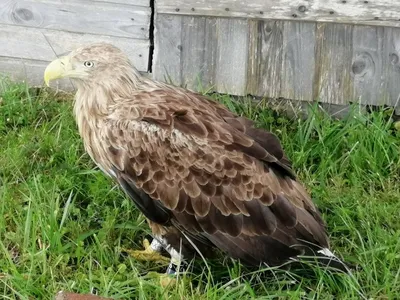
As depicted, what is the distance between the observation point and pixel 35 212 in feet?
16.5

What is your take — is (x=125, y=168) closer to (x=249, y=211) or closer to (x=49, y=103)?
(x=249, y=211)

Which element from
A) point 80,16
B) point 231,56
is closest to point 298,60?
point 231,56

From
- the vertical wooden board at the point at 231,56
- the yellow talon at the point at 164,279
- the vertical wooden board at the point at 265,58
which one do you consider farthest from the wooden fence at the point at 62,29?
the yellow talon at the point at 164,279

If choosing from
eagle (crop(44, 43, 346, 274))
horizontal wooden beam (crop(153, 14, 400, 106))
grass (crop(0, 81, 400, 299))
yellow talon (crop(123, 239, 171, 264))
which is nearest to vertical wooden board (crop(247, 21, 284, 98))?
horizontal wooden beam (crop(153, 14, 400, 106))

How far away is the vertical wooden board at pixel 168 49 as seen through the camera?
20.4 feet

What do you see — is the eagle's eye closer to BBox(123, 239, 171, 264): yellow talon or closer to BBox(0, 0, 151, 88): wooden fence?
BBox(123, 239, 171, 264): yellow talon

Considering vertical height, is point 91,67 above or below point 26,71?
above

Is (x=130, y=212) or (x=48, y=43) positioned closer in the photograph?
(x=130, y=212)

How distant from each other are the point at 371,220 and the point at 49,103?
8.50ft

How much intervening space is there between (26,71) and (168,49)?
1171 millimetres

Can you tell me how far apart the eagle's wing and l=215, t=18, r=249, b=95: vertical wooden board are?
4.97 feet

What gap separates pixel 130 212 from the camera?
5.34 metres

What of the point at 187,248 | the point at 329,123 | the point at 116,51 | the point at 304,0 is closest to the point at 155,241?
the point at 187,248

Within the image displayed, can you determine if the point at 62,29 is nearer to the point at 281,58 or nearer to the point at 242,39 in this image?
the point at 242,39
